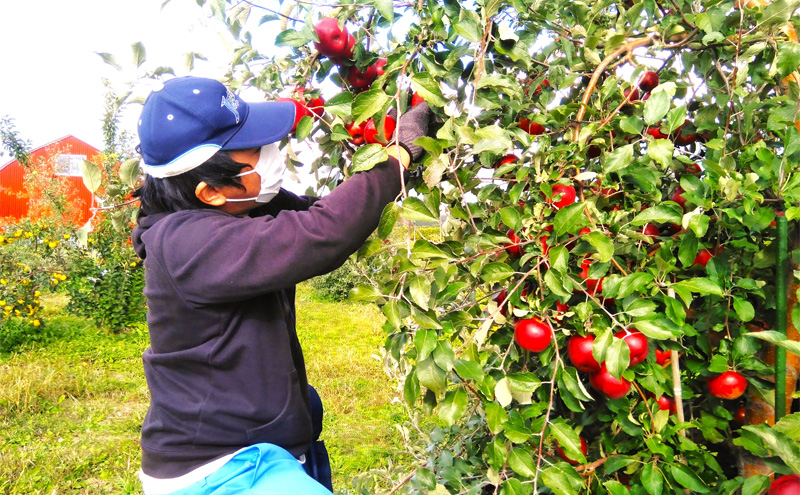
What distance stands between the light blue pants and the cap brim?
62 centimetres

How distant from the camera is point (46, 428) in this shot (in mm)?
3506

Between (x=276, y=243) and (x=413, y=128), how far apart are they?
1.12ft

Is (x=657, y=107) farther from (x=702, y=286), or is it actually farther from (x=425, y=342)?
(x=425, y=342)

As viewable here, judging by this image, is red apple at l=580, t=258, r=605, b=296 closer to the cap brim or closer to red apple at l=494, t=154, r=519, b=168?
red apple at l=494, t=154, r=519, b=168

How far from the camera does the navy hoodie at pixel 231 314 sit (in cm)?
112

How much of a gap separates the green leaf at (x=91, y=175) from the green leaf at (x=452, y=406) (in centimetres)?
84

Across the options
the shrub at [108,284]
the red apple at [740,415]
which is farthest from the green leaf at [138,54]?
the shrub at [108,284]

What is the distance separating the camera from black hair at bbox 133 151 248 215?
125cm

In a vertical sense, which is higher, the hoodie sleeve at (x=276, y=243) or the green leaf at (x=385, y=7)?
the green leaf at (x=385, y=7)

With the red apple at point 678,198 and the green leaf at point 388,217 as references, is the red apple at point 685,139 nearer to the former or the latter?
the red apple at point 678,198

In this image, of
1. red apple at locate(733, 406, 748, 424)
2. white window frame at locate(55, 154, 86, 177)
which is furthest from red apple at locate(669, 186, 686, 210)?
white window frame at locate(55, 154, 86, 177)

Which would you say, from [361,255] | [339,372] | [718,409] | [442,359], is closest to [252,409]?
[361,255]

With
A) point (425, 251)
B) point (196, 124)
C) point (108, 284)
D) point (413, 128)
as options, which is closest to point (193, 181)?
point (196, 124)

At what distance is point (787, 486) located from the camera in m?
0.87
